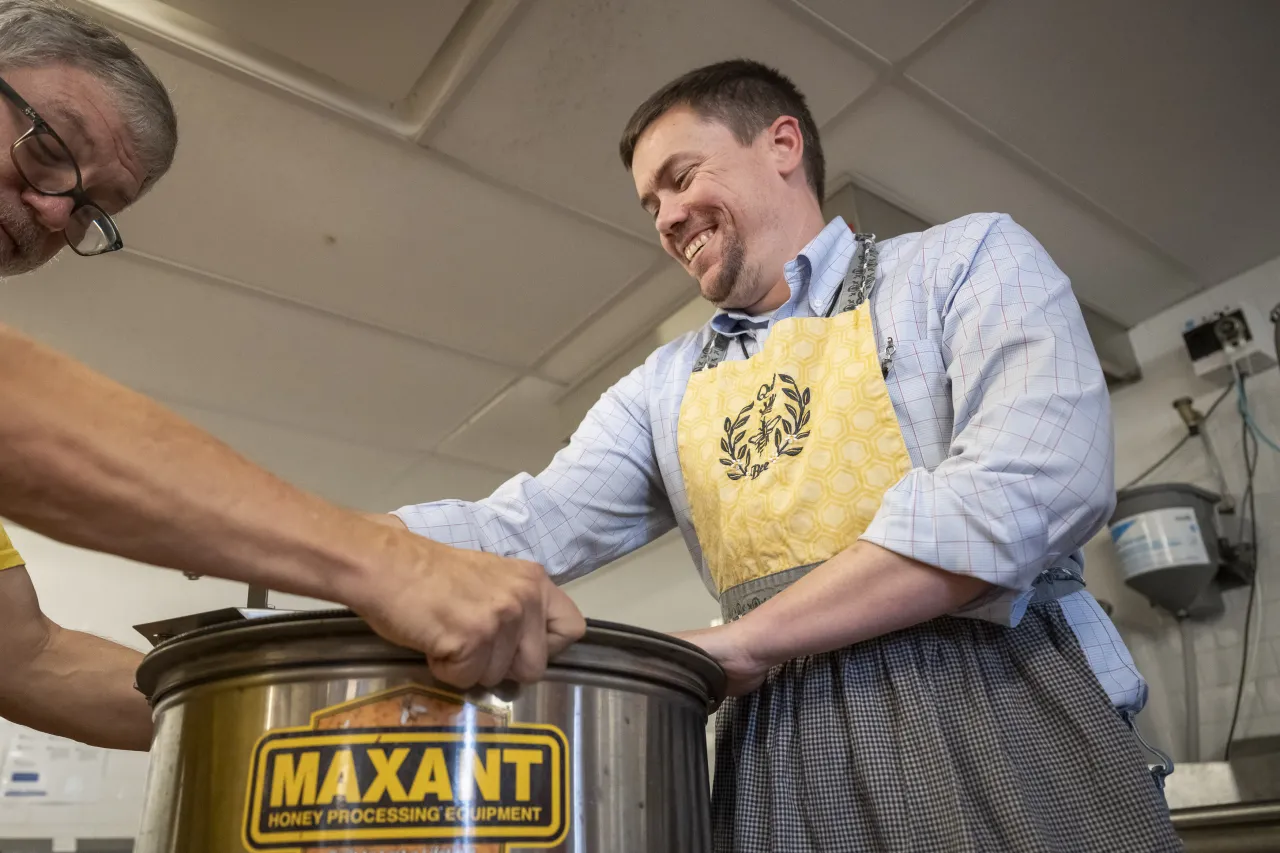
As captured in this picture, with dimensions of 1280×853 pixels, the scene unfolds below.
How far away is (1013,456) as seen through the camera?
622 mm

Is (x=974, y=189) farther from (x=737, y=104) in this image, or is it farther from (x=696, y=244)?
(x=696, y=244)

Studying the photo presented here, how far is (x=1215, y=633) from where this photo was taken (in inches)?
82.1

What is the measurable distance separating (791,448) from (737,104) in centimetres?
51

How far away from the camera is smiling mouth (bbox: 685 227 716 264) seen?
1.02 meters

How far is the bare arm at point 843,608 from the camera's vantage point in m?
0.62

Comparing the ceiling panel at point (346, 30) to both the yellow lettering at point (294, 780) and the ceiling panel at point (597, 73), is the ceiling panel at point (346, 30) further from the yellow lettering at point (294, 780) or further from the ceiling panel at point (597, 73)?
the yellow lettering at point (294, 780)

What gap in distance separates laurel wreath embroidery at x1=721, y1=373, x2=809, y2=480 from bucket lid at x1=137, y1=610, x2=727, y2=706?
9.9 inches

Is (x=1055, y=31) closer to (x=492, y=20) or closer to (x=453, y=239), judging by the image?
(x=492, y=20)

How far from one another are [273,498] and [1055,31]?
1.57 metres

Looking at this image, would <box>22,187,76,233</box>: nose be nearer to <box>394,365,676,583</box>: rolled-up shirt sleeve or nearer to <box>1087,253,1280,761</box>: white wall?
<box>394,365,676,583</box>: rolled-up shirt sleeve

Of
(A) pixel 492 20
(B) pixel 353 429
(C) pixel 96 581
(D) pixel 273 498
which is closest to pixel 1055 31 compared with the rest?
(A) pixel 492 20

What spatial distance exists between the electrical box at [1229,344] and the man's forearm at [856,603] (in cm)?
192

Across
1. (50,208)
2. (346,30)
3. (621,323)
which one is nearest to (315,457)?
(621,323)

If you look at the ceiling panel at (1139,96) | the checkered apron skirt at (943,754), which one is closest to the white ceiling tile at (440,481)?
the ceiling panel at (1139,96)
